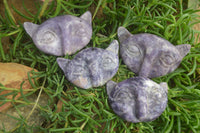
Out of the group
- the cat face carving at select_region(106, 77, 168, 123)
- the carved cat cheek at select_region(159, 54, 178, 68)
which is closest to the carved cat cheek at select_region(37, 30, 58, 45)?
the cat face carving at select_region(106, 77, 168, 123)

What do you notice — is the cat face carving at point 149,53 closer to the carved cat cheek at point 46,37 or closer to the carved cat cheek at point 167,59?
the carved cat cheek at point 167,59

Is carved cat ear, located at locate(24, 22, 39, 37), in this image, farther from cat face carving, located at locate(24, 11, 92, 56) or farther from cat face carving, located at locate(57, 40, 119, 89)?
cat face carving, located at locate(57, 40, 119, 89)

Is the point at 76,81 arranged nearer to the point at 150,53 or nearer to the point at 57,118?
the point at 57,118

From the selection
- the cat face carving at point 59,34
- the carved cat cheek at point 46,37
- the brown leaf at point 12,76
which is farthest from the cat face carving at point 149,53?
the brown leaf at point 12,76

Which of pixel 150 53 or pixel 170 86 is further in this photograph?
pixel 170 86

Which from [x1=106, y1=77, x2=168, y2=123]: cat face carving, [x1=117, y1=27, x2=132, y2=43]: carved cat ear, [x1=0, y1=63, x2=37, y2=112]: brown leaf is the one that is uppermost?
[x1=117, y1=27, x2=132, y2=43]: carved cat ear

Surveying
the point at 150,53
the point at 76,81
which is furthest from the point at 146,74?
the point at 76,81
